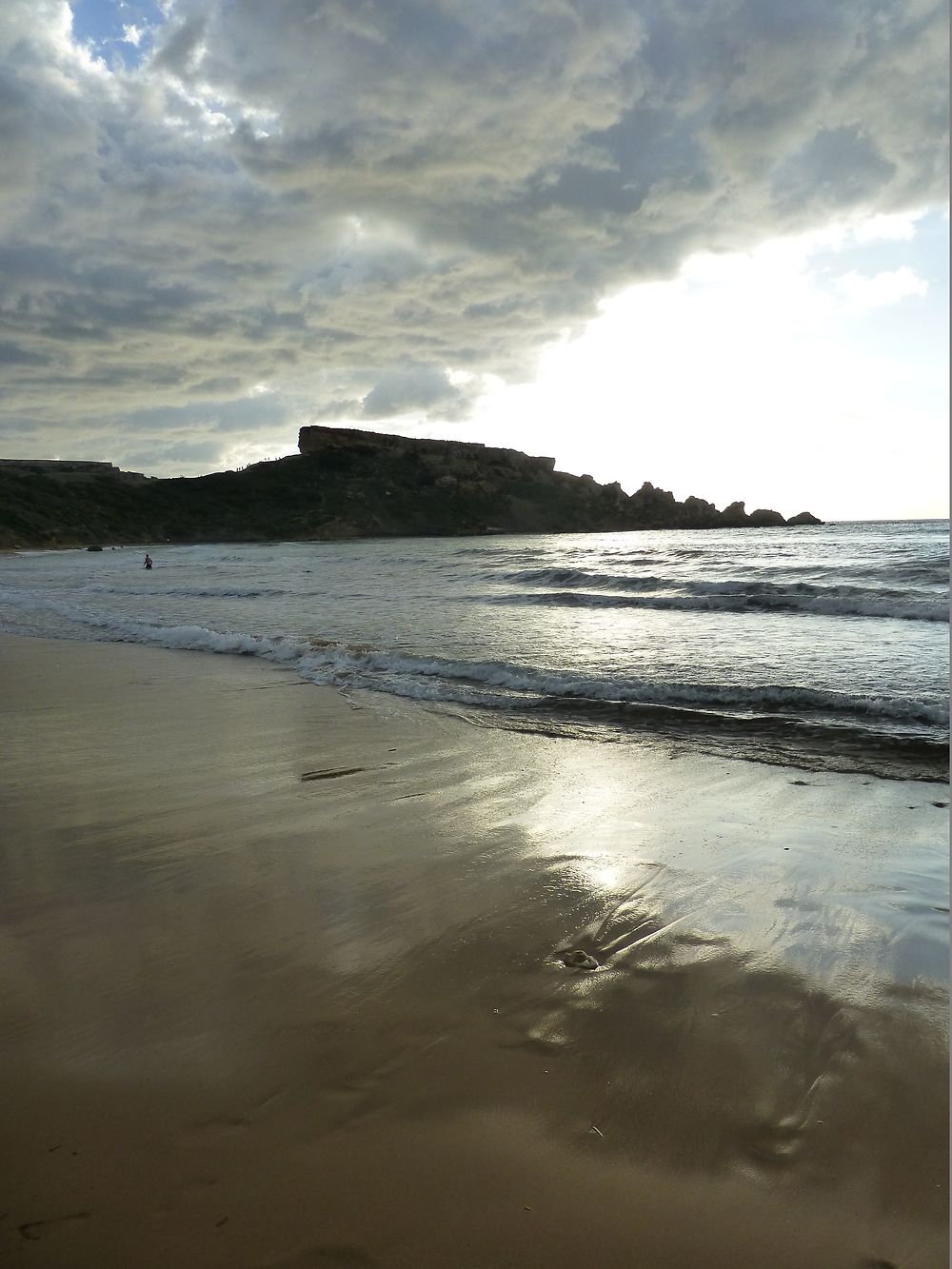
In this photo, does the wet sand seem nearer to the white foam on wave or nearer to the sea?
the sea

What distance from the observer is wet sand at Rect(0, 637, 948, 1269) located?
1552 mm

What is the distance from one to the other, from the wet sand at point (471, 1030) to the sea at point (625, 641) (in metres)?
1.82

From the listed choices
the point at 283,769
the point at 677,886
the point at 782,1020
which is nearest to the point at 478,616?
the point at 283,769

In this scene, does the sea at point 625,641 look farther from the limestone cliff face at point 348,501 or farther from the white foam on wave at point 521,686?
the limestone cliff face at point 348,501

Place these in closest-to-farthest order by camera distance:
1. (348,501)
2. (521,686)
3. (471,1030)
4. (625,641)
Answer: (471,1030), (521,686), (625,641), (348,501)

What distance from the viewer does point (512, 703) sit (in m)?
7.19

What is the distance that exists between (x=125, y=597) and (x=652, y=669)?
50.0 feet

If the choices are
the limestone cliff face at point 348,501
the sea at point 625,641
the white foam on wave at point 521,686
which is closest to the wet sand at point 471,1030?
the sea at point 625,641

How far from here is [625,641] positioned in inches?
436

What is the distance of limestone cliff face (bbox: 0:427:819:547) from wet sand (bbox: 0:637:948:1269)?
253 ft

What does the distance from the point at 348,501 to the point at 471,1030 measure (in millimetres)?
109049

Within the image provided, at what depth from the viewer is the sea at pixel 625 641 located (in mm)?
6234

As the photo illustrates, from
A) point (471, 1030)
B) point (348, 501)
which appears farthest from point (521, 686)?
point (348, 501)

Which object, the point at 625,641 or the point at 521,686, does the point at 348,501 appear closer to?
the point at 625,641
